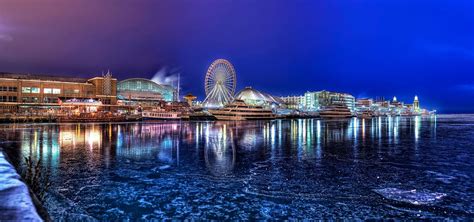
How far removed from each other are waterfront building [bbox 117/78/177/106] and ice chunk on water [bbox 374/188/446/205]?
117175 mm

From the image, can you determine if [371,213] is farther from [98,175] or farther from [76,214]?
[98,175]

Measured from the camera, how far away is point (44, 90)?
285 ft

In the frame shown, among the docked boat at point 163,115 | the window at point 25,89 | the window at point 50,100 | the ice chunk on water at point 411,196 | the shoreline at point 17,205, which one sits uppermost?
the window at point 25,89

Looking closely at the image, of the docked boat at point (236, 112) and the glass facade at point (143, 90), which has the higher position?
the glass facade at point (143, 90)

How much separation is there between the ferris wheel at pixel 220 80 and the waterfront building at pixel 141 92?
3066 cm

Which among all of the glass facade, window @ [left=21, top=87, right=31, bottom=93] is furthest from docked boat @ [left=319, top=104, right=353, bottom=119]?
window @ [left=21, top=87, right=31, bottom=93]

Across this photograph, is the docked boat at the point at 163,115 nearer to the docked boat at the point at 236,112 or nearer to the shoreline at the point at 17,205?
the docked boat at the point at 236,112

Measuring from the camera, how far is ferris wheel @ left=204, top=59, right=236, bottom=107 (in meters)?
103

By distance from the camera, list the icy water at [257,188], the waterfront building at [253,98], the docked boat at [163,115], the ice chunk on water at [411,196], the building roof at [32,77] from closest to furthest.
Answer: the icy water at [257,188]
the ice chunk on water at [411,196]
the building roof at [32,77]
the docked boat at [163,115]
the waterfront building at [253,98]

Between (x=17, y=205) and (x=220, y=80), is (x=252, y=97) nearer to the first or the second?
(x=220, y=80)

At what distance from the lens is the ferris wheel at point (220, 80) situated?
103m

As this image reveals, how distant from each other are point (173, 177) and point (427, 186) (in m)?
9.62

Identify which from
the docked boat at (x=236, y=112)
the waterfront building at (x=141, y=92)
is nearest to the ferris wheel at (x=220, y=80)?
the docked boat at (x=236, y=112)

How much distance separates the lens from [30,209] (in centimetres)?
438
